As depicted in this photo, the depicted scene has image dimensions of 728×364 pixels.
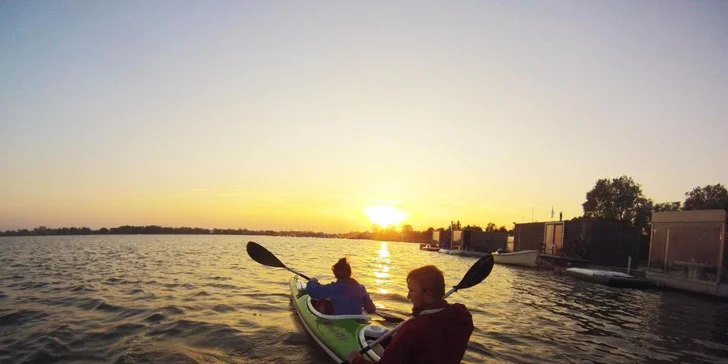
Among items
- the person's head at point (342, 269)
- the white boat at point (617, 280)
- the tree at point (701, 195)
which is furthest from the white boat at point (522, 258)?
the tree at point (701, 195)

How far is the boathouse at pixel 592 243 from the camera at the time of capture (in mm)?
→ 36250

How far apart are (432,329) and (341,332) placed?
14.4 ft

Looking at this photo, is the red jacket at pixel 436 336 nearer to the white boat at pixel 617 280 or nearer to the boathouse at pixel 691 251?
the boathouse at pixel 691 251

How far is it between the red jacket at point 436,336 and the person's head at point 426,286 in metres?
0.07

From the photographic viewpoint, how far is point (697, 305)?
1852 cm

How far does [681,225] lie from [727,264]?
9.42ft

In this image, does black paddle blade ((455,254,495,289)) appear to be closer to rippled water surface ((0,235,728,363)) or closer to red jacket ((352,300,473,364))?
rippled water surface ((0,235,728,363))

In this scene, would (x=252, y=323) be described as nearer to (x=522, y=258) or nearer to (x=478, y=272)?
(x=478, y=272)

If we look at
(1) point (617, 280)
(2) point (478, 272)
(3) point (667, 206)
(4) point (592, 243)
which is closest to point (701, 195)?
(3) point (667, 206)

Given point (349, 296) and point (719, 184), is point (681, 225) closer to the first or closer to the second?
point (349, 296)

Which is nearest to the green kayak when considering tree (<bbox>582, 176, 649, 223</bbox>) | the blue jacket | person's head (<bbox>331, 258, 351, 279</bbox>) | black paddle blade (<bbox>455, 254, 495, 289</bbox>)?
the blue jacket

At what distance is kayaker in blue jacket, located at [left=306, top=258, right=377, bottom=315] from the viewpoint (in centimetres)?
800

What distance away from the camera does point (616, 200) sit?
250ft

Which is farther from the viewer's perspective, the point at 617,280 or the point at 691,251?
→ the point at 617,280
